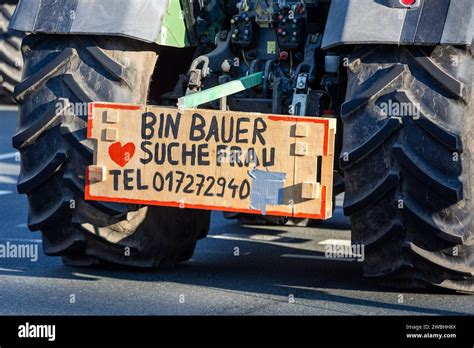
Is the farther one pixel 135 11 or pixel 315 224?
pixel 315 224

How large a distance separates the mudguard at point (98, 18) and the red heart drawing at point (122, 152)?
629mm

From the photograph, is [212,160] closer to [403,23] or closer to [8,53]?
[403,23]

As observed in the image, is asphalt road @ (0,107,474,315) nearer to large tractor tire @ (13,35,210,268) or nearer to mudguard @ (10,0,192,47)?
large tractor tire @ (13,35,210,268)

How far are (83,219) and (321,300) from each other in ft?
4.93

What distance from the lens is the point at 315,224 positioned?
406 inches

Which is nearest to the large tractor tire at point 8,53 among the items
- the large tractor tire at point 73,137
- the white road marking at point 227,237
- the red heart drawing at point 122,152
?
the white road marking at point 227,237

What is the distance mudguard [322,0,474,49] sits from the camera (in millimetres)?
6762

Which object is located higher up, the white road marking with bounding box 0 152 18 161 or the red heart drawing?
the white road marking with bounding box 0 152 18 161

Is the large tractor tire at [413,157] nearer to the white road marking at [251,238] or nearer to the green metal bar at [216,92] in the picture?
the green metal bar at [216,92]

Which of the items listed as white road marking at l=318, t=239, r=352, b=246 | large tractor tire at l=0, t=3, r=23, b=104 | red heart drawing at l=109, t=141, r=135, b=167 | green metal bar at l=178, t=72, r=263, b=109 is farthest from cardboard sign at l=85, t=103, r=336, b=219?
large tractor tire at l=0, t=3, r=23, b=104

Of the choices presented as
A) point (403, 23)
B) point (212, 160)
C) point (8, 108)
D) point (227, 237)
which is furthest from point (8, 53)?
point (403, 23)

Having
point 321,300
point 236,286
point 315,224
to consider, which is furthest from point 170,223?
point 315,224

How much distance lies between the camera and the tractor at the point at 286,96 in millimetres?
6859
